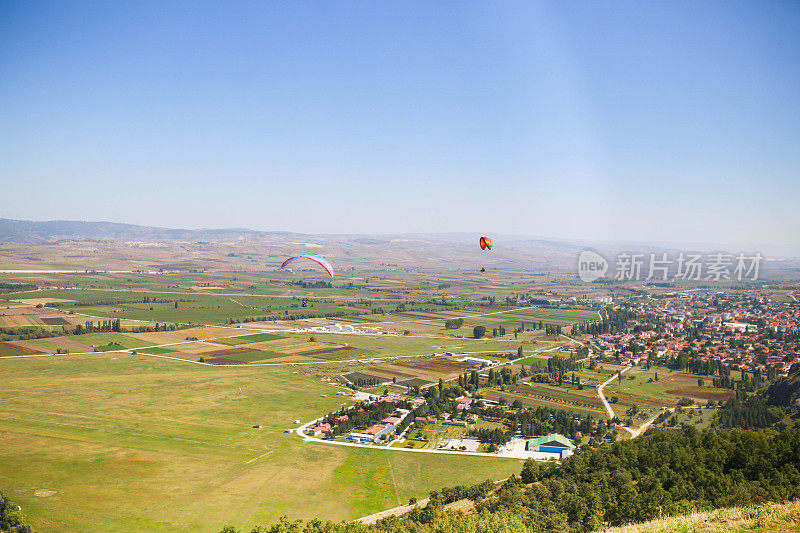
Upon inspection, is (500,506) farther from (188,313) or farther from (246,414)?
(188,313)

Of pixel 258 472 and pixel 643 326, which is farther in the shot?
pixel 643 326

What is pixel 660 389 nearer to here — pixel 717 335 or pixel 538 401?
pixel 538 401

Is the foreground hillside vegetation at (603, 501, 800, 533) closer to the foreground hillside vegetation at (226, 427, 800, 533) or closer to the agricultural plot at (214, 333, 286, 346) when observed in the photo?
the foreground hillside vegetation at (226, 427, 800, 533)

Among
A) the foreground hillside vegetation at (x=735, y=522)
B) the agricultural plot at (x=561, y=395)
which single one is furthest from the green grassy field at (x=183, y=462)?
the foreground hillside vegetation at (x=735, y=522)

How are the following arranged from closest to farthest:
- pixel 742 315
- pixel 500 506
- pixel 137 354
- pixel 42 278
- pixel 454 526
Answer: pixel 454 526 → pixel 500 506 → pixel 137 354 → pixel 742 315 → pixel 42 278

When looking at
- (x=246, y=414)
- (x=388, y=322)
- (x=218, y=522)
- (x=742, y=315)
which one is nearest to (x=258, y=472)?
(x=218, y=522)

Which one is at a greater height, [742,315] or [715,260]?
[715,260]

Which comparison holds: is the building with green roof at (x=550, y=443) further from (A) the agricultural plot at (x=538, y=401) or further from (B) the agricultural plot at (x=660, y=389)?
(B) the agricultural plot at (x=660, y=389)
